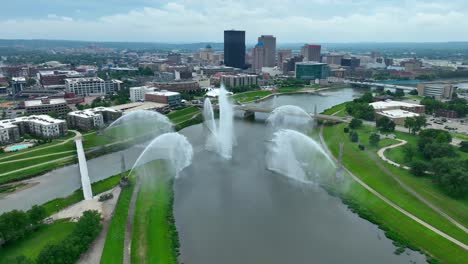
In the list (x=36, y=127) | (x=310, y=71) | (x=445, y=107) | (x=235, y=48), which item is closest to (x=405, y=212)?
(x=445, y=107)

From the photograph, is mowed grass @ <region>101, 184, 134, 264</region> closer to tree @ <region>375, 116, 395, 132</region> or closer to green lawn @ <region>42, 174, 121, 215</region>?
green lawn @ <region>42, 174, 121, 215</region>

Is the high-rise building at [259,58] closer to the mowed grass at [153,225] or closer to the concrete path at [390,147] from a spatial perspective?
the concrete path at [390,147]

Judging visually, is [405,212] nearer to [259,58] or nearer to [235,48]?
[259,58]

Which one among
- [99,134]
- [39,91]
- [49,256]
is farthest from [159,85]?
[49,256]

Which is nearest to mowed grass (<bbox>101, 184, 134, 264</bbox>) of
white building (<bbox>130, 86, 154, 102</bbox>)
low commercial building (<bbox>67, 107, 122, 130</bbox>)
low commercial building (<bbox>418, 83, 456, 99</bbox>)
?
low commercial building (<bbox>67, 107, 122, 130</bbox>)

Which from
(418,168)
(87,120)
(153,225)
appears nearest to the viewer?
(153,225)

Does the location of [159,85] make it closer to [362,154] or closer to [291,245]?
[362,154]

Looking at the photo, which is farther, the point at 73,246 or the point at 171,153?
the point at 171,153
